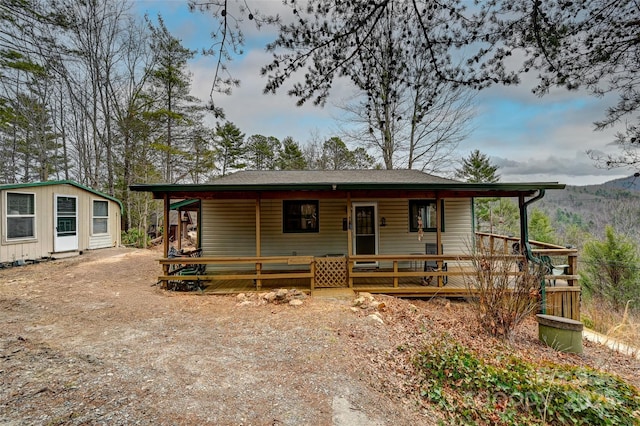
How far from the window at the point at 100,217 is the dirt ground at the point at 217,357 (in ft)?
19.8

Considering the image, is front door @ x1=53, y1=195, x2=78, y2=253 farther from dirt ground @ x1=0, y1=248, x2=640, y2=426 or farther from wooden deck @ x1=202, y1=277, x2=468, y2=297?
wooden deck @ x1=202, y1=277, x2=468, y2=297

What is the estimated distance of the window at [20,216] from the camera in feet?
27.6

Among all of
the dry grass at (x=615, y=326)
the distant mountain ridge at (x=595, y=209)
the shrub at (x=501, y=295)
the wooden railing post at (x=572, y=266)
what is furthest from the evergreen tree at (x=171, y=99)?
the distant mountain ridge at (x=595, y=209)

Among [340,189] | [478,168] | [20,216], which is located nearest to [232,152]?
[20,216]

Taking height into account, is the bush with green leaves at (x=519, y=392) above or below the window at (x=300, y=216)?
below

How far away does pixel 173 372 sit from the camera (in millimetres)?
2998

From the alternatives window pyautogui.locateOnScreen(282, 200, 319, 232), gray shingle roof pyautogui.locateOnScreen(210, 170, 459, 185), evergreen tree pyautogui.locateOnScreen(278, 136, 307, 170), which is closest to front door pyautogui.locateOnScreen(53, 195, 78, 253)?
gray shingle roof pyautogui.locateOnScreen(210, 170, 459, 185)

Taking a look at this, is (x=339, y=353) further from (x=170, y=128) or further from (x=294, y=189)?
(x=170, y=128)

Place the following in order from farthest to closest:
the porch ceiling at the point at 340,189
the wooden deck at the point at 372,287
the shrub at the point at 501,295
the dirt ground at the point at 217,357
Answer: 1. the wooden deck at the point at 372,287
2. the porch ceiling at the point at 340,189
3. the shrub at the point at 501,295
4. the dirt ground at the point at 217,357

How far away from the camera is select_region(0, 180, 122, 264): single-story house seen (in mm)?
8438

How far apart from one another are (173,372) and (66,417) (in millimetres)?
895

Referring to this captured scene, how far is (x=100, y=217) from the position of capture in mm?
11977

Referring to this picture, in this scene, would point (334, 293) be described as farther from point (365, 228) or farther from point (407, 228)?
point (407, 228)

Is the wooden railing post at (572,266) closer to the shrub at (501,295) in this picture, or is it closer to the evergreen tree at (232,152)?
the shrub at (501,295)
